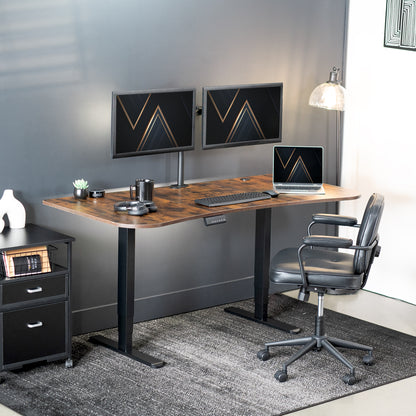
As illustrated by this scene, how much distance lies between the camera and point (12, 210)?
452cm

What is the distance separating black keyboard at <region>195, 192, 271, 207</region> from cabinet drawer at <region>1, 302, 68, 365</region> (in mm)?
969

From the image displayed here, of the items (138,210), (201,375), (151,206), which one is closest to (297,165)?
(151,206)

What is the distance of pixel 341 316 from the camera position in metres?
5.41

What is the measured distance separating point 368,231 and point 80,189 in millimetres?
1651

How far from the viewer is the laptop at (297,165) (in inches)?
205

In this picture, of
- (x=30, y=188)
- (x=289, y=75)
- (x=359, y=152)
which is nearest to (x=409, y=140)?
(x=359, y=152)

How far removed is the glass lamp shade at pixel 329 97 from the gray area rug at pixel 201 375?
143 centimetres

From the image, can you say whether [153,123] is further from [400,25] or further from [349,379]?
[400,25]

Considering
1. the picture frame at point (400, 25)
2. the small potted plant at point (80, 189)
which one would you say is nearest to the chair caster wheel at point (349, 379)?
the small potted plant at point (80, 189)

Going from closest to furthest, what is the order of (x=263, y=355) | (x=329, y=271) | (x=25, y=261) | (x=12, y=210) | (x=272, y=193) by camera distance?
(x=25, y=261)
(x=329, y=271)
(x=12, y=210)
(x=263, y=355)
(x=272, y=193)

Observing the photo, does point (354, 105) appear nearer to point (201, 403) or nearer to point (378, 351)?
point (378, 351)

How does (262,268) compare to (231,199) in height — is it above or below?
below

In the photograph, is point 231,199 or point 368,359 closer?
point 368,359

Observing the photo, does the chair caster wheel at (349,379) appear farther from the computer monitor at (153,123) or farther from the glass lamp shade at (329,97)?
the glass lamp shade at (329,97)
